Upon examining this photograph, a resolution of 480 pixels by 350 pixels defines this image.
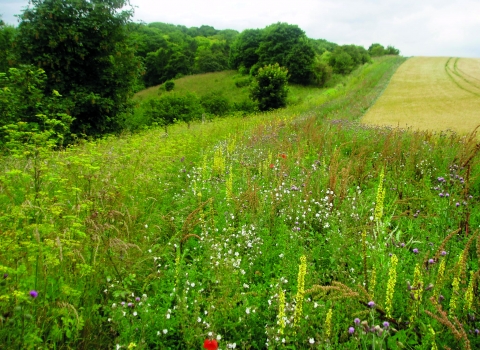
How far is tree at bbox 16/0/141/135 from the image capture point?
1509 cm

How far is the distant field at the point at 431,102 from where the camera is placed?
12.8 m

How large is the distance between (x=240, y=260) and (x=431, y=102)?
20372 mm

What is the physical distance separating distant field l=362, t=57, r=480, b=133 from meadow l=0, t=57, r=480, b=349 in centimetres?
539

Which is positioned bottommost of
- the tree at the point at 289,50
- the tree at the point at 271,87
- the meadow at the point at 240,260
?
the meadow at the point at 240,260

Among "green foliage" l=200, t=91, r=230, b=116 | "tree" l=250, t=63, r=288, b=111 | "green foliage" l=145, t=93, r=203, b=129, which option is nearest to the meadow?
"green foliage" l=145, t=93, r=203, b=129

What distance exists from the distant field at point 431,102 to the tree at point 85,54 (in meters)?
13.5

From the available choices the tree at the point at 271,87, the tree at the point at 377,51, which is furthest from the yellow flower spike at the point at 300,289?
the tree at the point at 377,51

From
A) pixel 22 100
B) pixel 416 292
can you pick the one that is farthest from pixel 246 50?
pixel 416 292

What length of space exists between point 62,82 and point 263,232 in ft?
53.8

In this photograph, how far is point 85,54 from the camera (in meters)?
15.8

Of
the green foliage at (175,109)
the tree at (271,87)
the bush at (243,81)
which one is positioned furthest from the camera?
the bush at (243,81)

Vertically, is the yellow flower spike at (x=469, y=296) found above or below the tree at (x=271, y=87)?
below

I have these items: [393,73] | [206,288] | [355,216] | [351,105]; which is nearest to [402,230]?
[355,216]

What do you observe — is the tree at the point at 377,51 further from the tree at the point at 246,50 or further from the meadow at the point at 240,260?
the meadow at the point at 240,260
